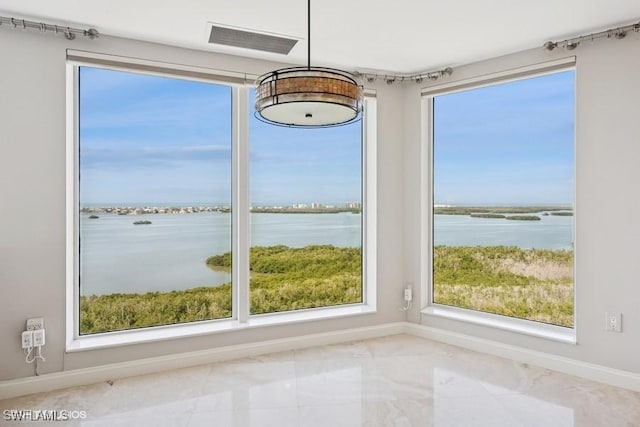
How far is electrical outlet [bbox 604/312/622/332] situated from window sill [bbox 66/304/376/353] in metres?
1.94

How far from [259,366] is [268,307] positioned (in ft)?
2.18

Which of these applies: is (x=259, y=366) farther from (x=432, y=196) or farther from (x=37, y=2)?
(x=37, y=2)

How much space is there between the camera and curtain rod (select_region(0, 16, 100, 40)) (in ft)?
9.55

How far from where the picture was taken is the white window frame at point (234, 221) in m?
3.26

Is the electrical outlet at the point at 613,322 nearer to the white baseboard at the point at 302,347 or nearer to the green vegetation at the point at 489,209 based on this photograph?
the white baseboard at the point at 302,347

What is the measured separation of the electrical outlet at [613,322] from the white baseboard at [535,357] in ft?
0.95

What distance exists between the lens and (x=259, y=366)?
354 centimetres

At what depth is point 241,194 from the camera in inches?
151

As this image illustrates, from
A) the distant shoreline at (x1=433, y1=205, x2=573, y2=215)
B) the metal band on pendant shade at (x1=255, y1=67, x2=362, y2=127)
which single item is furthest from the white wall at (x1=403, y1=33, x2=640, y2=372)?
the metal band on pendant shade at (x1=255, y1=67, x2=362, y2=127)

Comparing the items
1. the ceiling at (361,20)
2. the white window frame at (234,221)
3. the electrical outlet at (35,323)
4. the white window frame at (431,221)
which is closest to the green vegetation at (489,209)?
the white window frame at (431,221)

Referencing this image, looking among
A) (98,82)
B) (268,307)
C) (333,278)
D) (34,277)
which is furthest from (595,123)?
(34,277)

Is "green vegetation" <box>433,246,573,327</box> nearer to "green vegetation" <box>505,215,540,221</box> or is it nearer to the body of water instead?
the body of water

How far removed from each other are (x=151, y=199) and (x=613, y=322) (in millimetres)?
3650

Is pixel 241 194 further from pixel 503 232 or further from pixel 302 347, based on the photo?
pixel 503 232
